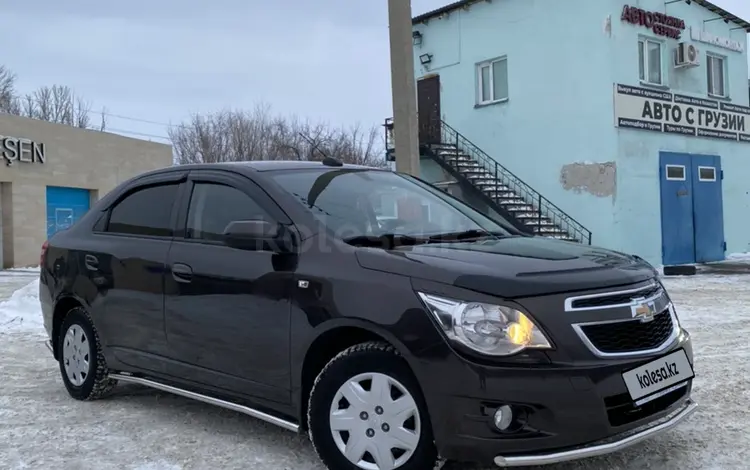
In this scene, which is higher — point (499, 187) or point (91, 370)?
point (499, 187)

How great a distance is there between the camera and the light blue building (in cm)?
1584

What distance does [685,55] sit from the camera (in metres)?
16.9

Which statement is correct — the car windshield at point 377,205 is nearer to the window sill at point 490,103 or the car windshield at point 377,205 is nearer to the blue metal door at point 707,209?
the window sill at point 490,103

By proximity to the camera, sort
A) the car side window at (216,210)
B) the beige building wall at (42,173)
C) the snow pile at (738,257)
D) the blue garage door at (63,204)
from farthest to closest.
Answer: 1. the blue garage door at (63,204)
2. the beige building wall at (42,173)
3. the snow pile at (738,257)
4. the car side window at (216,210)

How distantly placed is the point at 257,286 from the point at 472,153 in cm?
1536

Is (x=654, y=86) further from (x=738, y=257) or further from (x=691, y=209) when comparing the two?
(x=738, y=257)

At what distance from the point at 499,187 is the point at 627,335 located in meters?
14.6

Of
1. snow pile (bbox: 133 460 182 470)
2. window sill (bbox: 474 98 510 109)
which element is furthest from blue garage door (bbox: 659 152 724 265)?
snow pile (bbox: 133 460 182 470)

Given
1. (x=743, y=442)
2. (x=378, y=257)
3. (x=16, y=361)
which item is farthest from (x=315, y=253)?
(x=16, y=361)

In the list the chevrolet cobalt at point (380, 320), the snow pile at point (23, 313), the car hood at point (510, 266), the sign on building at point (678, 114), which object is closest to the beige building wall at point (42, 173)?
the snow pile at point (23, 313)

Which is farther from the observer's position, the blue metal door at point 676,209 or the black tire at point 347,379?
the blue metal door at point 676,209

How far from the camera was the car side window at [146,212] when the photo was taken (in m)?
4.76

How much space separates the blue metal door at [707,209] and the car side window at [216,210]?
1549 cm

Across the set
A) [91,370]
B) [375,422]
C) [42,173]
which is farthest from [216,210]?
[42,173]
